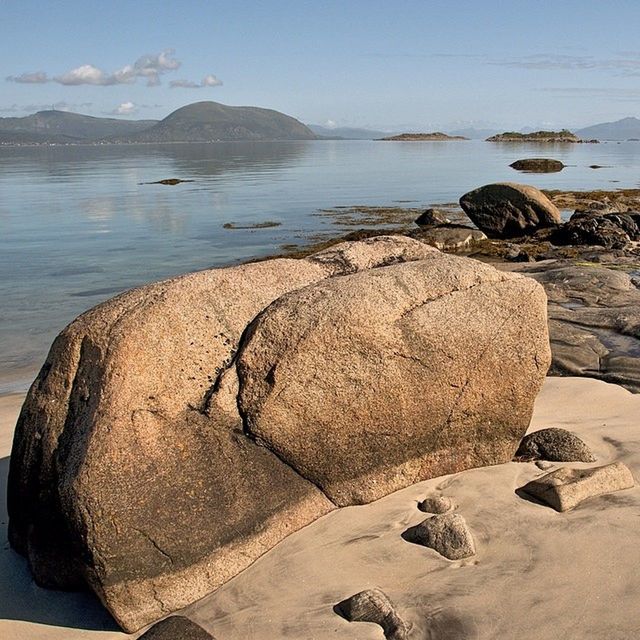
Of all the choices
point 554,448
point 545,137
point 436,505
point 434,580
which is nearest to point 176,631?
point 434,580

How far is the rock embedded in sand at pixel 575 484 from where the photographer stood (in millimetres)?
5293

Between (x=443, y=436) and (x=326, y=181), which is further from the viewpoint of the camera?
(x=326, y=181)

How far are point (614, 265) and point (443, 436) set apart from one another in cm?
1250

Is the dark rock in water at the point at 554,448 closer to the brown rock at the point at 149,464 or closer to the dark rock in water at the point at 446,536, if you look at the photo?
the dark rock in water at the point at 446,536

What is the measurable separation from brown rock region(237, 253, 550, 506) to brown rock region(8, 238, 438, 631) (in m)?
0.23

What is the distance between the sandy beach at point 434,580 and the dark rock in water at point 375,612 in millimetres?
58

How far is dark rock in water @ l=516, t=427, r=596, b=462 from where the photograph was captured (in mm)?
6117

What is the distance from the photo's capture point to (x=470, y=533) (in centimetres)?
497

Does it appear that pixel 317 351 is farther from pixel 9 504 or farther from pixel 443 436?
pixel 9 504

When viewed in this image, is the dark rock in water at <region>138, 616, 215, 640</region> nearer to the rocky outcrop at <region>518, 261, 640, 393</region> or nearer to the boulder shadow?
the boulder shadow

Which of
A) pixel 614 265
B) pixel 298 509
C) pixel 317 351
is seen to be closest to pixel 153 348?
pixel 317 351

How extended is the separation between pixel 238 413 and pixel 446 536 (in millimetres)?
1657

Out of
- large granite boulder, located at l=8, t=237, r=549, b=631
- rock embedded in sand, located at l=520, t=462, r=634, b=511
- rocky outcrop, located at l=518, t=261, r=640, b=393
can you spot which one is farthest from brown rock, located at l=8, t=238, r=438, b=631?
rocky outcrop, located at l=518, t=261, r=640, b=393

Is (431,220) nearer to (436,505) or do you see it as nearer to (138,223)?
(138,223)
